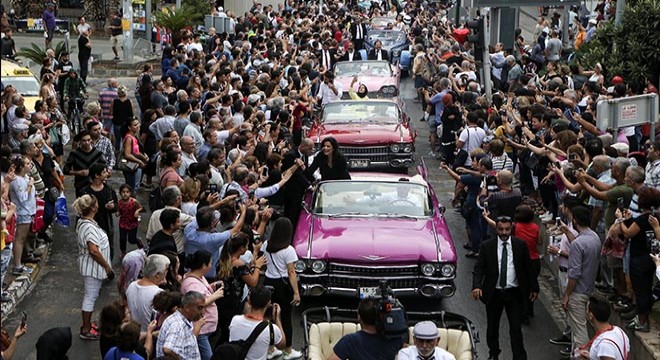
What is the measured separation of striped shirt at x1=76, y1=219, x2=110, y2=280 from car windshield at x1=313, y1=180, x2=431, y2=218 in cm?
308

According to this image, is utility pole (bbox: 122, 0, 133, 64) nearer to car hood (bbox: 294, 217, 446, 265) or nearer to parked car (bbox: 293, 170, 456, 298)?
parked car (bbox: 293, 170, 456, 298)

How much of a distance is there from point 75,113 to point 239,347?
49.6ft

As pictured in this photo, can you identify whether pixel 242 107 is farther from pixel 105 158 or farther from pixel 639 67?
pixel 639 67

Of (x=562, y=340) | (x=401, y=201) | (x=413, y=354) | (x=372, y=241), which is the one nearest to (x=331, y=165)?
(x=401, y=201)

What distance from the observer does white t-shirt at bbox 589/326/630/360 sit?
9.27 meters

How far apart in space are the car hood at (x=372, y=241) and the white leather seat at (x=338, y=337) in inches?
92.0

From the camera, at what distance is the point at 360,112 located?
70.8ft

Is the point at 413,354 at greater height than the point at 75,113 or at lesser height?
lesser

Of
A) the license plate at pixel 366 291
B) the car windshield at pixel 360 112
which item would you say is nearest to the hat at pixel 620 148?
the license plate at pixel 366 291

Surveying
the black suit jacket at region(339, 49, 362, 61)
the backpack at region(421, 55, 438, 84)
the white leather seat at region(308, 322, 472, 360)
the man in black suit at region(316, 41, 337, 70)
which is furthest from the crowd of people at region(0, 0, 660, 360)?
the black suit jacket at region(339, 49, 362, 61)

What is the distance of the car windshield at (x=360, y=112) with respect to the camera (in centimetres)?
2123

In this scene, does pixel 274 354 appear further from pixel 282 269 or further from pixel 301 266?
pixel 301 266

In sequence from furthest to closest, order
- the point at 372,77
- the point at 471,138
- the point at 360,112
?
the point at 372,77 < the point at 360,112 < the point at 471,138

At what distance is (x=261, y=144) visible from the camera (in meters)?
16.1
